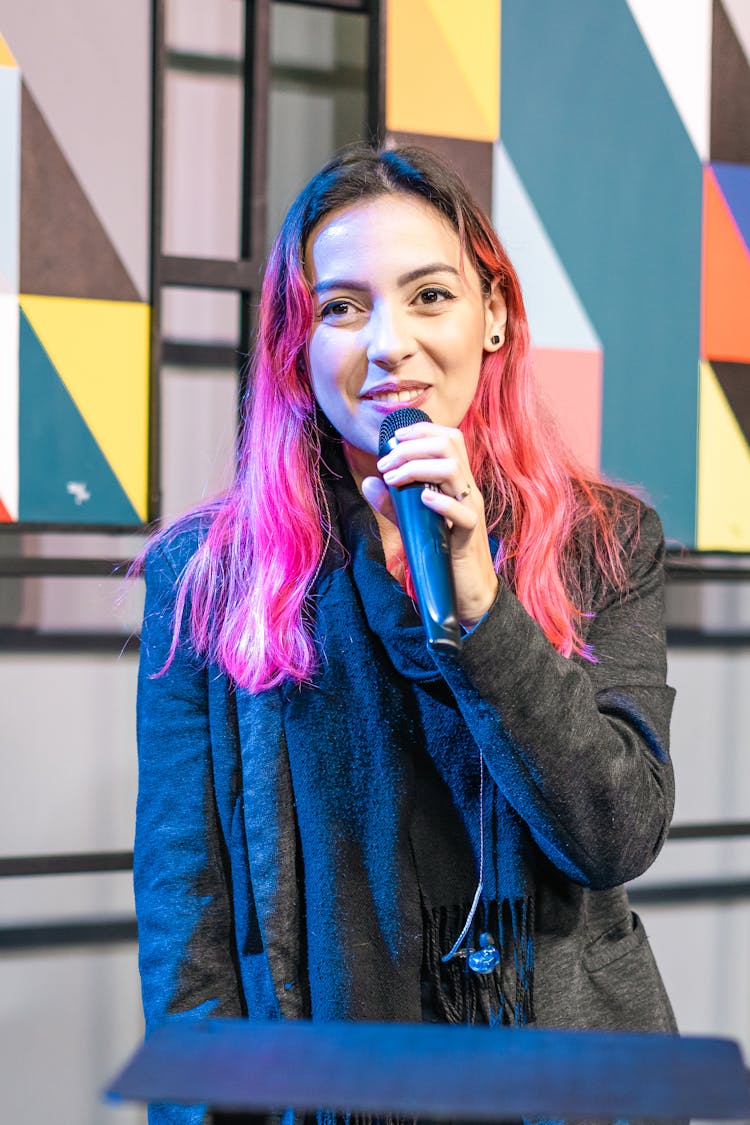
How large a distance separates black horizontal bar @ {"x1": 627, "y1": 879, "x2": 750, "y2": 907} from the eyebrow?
51.0 inches

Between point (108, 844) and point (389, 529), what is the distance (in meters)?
0.85

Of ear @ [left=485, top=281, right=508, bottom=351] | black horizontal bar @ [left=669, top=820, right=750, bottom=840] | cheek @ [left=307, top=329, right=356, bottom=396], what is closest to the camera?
cheek @ [left=307, top=329, right=356, bottom=396]

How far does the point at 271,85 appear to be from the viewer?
5.78ft

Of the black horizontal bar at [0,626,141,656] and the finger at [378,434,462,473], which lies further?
the black horizontal bar at [0,626,141,656]

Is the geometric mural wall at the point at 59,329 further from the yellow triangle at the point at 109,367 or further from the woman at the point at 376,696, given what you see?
the woman at the point at 376,696

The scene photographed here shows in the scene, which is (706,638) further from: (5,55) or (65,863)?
(5,55)

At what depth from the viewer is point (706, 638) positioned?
1993 millimetres

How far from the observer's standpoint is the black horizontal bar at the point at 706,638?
6.46 feet

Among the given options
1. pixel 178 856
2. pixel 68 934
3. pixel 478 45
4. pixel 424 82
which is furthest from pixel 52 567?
pixel 478 45

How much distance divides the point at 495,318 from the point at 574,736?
0.48 m

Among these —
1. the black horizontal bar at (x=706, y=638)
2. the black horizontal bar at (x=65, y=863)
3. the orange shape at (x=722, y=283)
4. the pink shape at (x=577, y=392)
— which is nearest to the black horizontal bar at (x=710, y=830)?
the black horizontal bar at (x=706, y=638)

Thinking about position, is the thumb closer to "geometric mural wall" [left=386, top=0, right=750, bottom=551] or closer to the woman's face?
the woman's face

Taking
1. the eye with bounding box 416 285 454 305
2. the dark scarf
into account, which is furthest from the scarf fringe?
the eye with bounding box 416 285 454 305

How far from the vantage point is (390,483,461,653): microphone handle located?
2.08 ft
